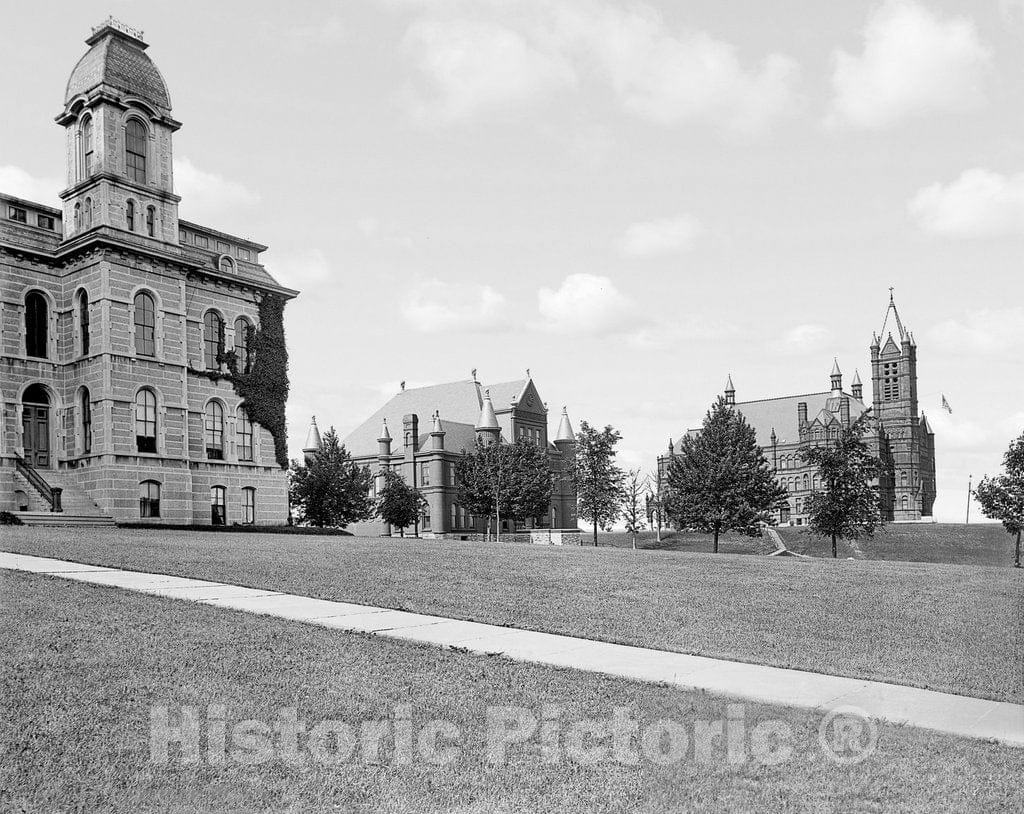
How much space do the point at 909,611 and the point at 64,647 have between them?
13353 millimetres

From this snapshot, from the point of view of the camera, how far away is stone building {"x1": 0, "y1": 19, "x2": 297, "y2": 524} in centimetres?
3900

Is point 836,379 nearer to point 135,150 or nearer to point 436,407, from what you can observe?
point 436,407

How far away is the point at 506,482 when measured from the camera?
72312 millimetres

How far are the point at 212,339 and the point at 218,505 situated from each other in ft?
26.2

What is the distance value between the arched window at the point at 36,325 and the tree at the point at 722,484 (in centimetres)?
3368

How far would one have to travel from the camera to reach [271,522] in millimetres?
46594

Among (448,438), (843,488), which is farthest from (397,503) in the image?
(843,488)

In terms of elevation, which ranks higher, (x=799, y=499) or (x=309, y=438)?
(x=309, y=438)

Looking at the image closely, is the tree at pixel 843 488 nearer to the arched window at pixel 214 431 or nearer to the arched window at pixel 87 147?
the arched window at pixel 214 431

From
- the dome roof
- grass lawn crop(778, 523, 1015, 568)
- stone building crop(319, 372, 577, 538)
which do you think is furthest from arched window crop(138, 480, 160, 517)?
grass lawn crop(778, 523, 1015, 568)

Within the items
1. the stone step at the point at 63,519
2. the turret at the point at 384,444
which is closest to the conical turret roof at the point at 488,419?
the turret at the point at 384,444

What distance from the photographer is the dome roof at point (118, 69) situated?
134 feet

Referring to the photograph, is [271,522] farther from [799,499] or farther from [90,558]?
[799,499]

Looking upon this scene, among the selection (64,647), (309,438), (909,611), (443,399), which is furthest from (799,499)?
(64,647)
